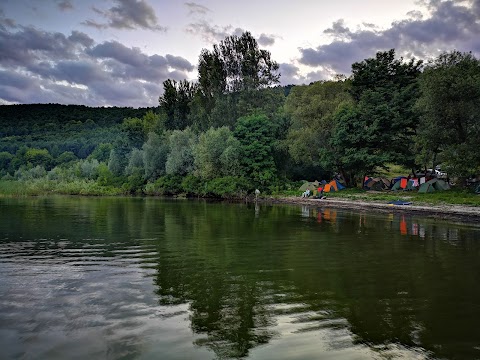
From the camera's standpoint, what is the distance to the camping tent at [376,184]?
52156 mm

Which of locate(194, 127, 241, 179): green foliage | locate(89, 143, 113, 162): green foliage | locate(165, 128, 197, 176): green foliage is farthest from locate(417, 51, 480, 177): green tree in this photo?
locate(89, 143, 113, 162): green foliage

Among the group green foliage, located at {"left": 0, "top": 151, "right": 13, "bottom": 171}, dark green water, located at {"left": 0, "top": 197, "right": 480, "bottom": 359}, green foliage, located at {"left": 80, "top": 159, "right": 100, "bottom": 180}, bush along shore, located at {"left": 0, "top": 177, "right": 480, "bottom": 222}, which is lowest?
dark green water, located at {"left": 0, "top": 197, "right": 480, "bottom": 359}

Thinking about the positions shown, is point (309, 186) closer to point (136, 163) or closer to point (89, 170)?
point (136, 163)

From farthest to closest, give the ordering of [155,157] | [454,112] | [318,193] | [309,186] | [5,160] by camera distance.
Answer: [5,160]
[155,157]
[309,186]
[318,193]
[454,112]

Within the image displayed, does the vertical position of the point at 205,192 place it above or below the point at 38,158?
below

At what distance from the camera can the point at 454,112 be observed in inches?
1411

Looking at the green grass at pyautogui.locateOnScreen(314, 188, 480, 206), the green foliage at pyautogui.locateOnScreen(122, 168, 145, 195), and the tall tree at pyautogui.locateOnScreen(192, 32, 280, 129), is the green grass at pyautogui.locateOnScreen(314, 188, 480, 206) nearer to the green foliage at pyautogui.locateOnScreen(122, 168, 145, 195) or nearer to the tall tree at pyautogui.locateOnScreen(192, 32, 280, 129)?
the tall tree at pyautogui.locateOnScreen(192, 32, 280, 129)

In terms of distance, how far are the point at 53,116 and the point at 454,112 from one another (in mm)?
148109

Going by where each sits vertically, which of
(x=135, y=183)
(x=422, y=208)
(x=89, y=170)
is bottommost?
(x=422, y=208)

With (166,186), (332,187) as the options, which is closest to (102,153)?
(166,186)

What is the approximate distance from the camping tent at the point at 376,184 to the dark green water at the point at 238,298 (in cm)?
3432

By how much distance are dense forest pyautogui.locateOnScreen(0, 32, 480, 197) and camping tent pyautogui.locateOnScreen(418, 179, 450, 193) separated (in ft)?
6.17

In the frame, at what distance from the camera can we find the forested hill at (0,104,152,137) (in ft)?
461

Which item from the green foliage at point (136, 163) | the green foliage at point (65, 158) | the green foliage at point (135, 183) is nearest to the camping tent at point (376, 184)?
the green foliage at point (135, 183)
